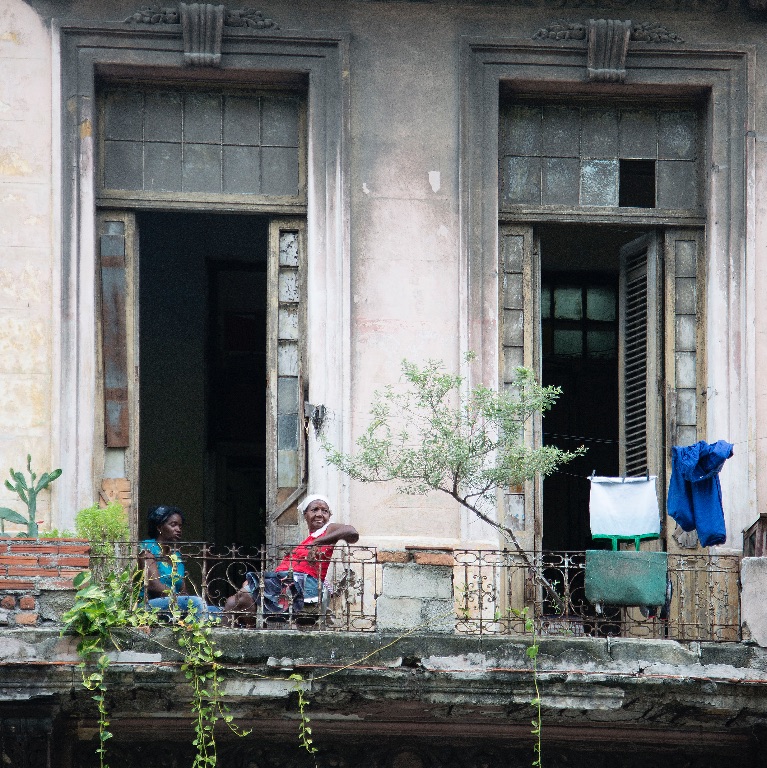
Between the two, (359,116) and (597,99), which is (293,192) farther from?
(597,99)

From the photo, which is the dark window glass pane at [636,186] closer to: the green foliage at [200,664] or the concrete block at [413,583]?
the concrete block at [413,583]

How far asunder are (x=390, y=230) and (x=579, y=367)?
502 cm

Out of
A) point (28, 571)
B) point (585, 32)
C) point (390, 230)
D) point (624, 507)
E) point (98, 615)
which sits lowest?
point (98, 615)

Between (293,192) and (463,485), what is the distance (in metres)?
2.74

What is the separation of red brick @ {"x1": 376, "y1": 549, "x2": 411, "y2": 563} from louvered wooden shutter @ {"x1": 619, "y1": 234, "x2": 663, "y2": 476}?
248 centimetres

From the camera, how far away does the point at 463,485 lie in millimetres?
12344

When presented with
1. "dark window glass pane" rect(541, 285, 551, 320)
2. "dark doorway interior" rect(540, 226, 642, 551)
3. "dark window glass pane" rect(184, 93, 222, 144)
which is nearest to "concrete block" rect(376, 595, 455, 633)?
"dark window glass pane" rect(184, 93, 222, 144)

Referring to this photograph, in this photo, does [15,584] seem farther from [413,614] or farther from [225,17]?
[225,17]

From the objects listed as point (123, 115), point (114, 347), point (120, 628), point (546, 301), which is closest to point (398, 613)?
point (120, 628)

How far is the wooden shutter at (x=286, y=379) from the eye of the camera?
13.3m

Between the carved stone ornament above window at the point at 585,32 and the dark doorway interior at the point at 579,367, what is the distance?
10.2 ft

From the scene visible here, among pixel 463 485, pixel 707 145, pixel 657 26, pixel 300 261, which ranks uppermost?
pixel 657 26

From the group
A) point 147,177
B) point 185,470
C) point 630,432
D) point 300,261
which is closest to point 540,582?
point 630,432

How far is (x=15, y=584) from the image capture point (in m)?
11.2
